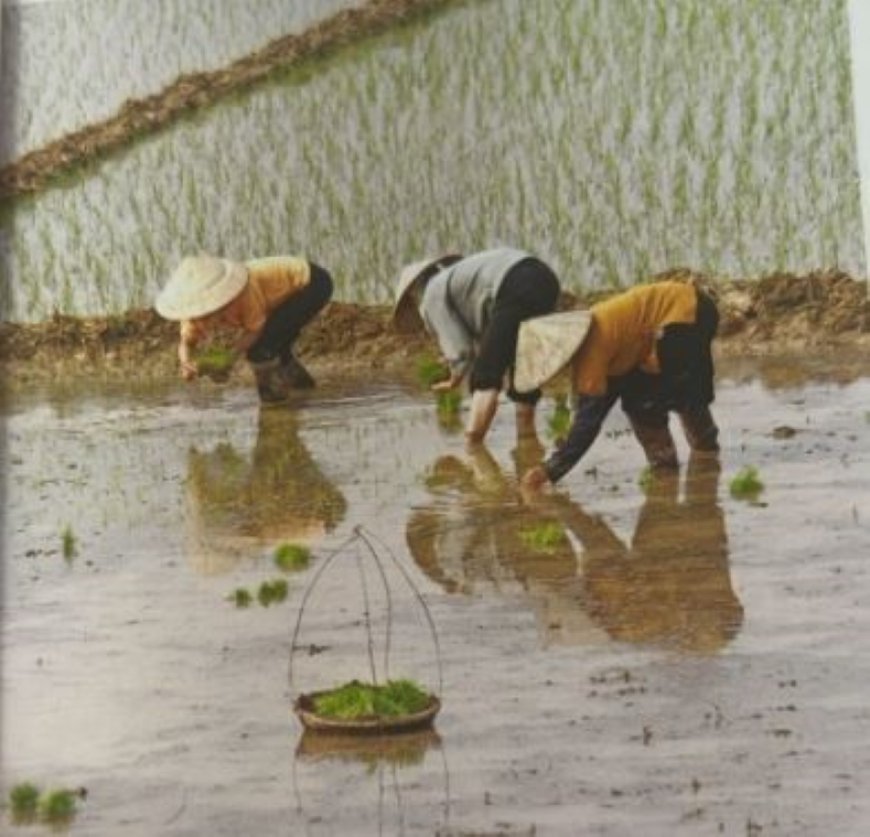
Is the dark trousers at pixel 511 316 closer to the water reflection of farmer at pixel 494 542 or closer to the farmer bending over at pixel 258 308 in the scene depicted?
the water reflection of farmer at pixel 494 542

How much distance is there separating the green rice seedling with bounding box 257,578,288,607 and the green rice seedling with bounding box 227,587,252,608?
13 millimetres

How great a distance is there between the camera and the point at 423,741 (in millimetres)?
3072

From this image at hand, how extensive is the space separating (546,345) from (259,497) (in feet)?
1.44

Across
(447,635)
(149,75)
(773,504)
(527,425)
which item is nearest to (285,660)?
(447,635)

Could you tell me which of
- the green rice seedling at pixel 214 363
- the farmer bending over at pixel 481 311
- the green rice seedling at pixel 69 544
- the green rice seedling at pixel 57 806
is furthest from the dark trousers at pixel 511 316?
the green rice seedling at pixel 57 806

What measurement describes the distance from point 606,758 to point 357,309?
2.48 feet

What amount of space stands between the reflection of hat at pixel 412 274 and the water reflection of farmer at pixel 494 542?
0.21 meters

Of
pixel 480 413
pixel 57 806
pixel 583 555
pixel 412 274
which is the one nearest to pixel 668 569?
pixel 583 555

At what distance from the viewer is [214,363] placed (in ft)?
11.3

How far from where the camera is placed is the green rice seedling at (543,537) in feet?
10.6

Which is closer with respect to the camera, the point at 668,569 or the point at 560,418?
the point at 668,569

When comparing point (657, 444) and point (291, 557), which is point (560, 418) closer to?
point (657, 444)

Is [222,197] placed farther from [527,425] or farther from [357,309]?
[527,425]

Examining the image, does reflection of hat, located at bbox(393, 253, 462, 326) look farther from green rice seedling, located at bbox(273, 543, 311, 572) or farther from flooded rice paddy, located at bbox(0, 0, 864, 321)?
green rice seedling, located at bbox(273, 543, 311, 572)
